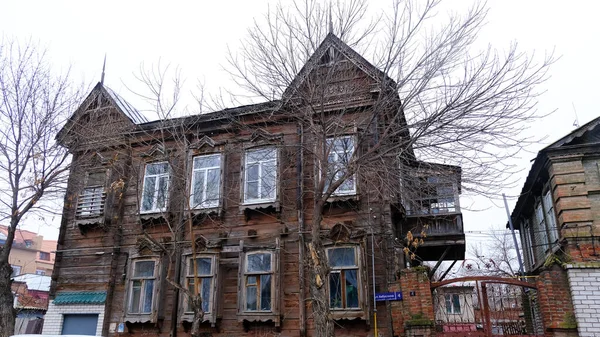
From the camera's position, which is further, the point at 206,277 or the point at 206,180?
the point at 206,180

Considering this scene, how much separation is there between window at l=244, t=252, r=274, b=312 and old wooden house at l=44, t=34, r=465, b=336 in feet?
0.10

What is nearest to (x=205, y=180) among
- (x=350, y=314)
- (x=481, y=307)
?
(x=350, y=314)

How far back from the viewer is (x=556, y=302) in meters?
9.12

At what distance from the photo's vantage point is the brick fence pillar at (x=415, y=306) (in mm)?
9507

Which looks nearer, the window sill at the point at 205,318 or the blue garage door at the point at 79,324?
the window sill at the point at 205,318

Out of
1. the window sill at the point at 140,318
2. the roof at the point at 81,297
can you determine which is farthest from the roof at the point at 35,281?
the window sill at the point at 140,318

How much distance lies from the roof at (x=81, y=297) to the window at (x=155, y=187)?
2823 mm

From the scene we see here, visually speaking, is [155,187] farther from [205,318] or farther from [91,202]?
[205,318]

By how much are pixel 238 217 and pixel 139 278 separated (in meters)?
3.52

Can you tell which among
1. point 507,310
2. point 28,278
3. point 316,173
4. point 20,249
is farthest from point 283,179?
point 20,249

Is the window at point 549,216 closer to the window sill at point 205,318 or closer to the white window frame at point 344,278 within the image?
the white window frame at point 344,278

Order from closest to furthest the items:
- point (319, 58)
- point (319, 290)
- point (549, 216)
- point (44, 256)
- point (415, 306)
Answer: point (319, 290)
point (319, 58)
point (415, 306)
point (549, 216)
point (44, 256)

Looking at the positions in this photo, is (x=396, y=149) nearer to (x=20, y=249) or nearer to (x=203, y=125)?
(x=203, y=125)

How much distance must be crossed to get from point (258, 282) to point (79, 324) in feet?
20.2
